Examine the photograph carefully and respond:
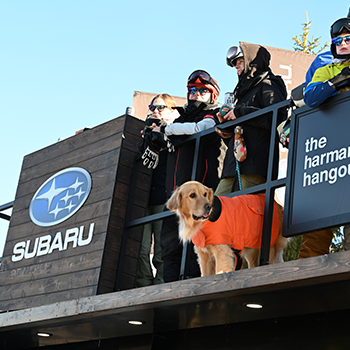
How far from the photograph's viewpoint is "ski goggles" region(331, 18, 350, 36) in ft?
13.0

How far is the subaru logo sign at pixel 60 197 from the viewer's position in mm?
5902

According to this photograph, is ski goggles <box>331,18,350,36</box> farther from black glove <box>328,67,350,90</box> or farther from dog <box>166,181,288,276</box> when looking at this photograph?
dog <box>166,181,288,276</box>

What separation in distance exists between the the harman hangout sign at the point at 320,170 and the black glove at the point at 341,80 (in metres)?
0.12

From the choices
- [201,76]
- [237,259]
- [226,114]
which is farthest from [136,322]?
[201,76]

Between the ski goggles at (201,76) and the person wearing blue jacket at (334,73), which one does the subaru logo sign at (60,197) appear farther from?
the person wearing blue jacket at (334,73)

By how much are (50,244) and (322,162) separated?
3.24 m

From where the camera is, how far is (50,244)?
A: 19.4 ft

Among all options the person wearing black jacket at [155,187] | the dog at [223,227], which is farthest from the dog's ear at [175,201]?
the person wearing black jacket at [155,187]

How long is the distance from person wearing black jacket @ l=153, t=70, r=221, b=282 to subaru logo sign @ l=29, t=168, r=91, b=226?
1.06 meters

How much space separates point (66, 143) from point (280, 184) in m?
3.07

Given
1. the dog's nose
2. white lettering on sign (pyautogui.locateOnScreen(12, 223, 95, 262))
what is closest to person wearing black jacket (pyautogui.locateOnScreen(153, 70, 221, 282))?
the dog's nose

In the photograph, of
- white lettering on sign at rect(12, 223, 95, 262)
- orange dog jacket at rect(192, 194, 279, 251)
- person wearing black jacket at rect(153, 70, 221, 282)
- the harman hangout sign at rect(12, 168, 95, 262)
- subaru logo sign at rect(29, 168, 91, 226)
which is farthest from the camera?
subaru logo sign at rect(29, 168, 91, 226)

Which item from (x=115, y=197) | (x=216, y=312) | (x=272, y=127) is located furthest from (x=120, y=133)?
(x=216, y=312)

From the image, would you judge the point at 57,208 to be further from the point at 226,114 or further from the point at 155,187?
the point at 226,114
